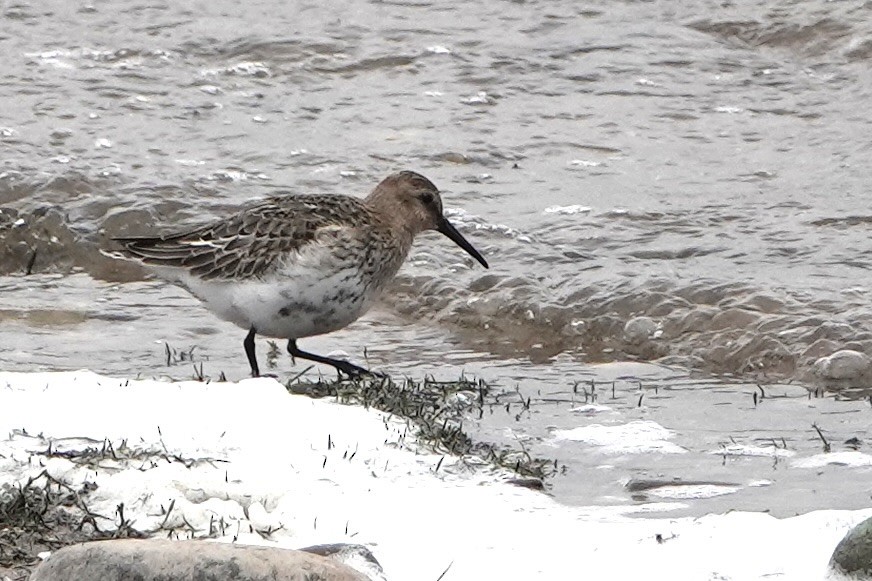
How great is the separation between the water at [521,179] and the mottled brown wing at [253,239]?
580mm

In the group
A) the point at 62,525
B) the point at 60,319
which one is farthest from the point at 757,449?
the point at 60,319

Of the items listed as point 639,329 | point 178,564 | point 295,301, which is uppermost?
point 178,564

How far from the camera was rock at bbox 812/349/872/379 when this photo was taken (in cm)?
768

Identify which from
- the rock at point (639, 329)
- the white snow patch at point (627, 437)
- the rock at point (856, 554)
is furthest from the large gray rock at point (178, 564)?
the rock at point (639, 329)

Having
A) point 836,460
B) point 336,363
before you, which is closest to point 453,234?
point 336,363

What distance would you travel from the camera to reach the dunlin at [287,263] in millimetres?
7121

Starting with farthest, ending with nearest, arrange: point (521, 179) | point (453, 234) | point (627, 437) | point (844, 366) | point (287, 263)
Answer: point (521, 179) < point (453, 234) < point (844, 366) < point (287, 263) < point (627, 437)

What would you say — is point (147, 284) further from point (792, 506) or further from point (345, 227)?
point (792, 506)

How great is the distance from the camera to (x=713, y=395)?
746 cm

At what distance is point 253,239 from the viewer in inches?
286

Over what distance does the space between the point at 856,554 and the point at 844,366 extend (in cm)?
343

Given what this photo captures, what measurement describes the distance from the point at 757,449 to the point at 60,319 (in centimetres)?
399

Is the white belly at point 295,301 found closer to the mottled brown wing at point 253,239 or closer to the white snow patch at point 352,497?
the mottled brown wing at point 253,239

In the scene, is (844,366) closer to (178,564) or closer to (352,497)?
(352,497)
